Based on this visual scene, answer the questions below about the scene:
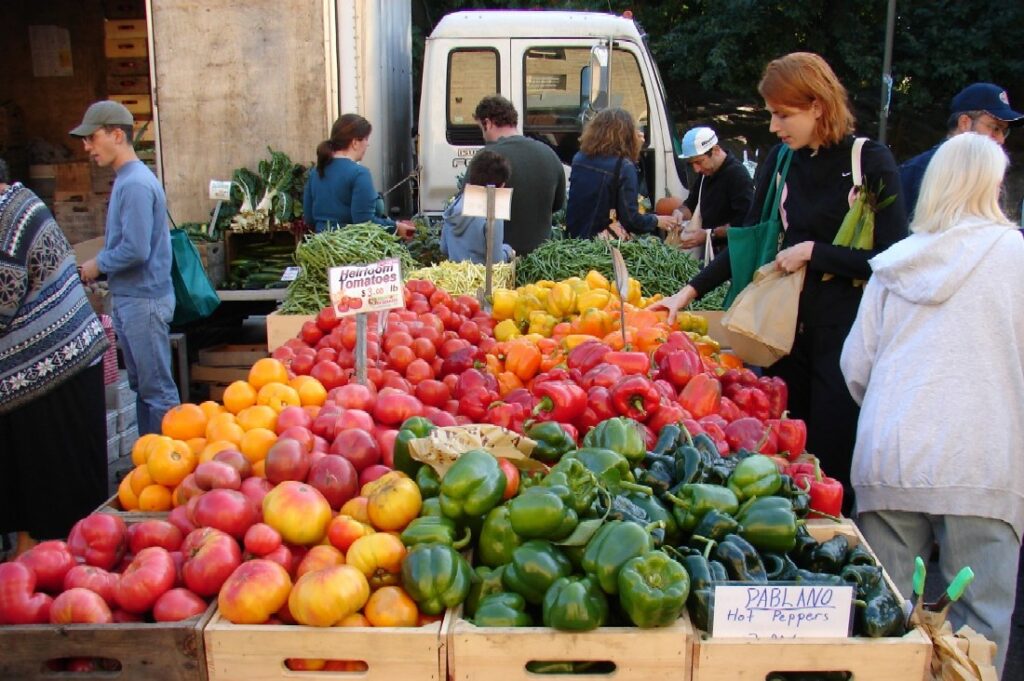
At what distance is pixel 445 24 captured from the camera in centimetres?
855

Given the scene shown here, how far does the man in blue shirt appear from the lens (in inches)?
197

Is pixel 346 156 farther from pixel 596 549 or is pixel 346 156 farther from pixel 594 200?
pixel 596 549

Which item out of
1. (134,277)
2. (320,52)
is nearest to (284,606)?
(134,277)

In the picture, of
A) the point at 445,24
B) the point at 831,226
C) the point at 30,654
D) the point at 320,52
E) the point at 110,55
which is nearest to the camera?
the point at 30,654

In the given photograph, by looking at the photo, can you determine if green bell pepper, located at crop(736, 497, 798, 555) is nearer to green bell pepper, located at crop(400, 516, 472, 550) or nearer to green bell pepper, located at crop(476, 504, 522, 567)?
green bell pepper, located at crop(476, 504, 522, 567)

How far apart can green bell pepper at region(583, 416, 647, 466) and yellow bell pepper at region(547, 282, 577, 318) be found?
1.74m

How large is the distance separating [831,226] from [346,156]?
3.98 metres

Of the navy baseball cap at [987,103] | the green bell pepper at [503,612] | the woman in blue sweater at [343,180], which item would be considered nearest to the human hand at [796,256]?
the green bell pepper at [503,612]

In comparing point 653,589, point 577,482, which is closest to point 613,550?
point 653,589

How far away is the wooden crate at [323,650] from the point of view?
81.7 inches

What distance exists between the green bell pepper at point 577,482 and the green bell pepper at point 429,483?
349 millimetres

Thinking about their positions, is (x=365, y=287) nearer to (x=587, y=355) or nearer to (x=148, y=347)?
(x=587, y=355)

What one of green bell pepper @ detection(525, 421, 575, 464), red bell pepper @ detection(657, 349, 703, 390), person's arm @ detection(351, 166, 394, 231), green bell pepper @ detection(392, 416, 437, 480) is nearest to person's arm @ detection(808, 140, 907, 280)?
red bell pepper @ detection(657, 349, 703, 390)

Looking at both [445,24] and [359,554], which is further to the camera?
[445,24]
